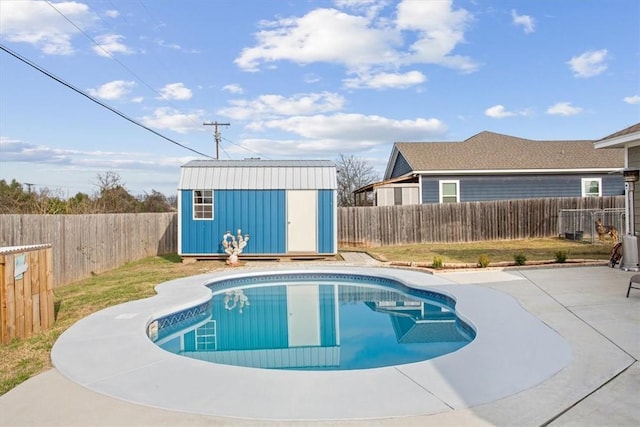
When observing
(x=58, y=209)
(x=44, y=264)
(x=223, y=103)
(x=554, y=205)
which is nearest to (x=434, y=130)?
(x=554, y=205)

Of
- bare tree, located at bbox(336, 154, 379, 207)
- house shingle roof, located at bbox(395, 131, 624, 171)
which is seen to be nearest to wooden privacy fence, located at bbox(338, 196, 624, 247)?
house shingle roof, located at bbox(395, 131, 624, 171)

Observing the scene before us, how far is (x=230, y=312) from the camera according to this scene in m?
8.57

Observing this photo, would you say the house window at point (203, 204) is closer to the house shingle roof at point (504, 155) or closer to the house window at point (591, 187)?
the house shingle roof at point (504, 155)

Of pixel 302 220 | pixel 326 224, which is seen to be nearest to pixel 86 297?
pixel 302 220

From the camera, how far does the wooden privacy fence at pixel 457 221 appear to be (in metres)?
18.4

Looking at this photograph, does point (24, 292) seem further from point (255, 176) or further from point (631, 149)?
point (631, 149)

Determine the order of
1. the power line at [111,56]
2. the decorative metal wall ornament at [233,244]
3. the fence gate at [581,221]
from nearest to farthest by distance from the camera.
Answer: the power line at [111,56]
the decorative metal wall ornament at [233,244]
the fence gate at [581,221]

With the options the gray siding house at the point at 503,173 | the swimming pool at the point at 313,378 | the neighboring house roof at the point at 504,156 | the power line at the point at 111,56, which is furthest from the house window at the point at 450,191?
the swimming pool at the point at 313,378

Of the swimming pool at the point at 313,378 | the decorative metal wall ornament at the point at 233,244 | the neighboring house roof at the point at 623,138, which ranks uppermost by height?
the neighboring house roof at the point at 623,138

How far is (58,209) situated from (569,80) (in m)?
18.5

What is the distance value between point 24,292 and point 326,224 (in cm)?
910

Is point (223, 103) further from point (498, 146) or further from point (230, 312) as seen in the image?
point (230, 312)

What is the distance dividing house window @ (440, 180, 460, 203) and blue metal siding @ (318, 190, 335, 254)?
307 inches

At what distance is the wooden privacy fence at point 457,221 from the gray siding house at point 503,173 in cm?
151
